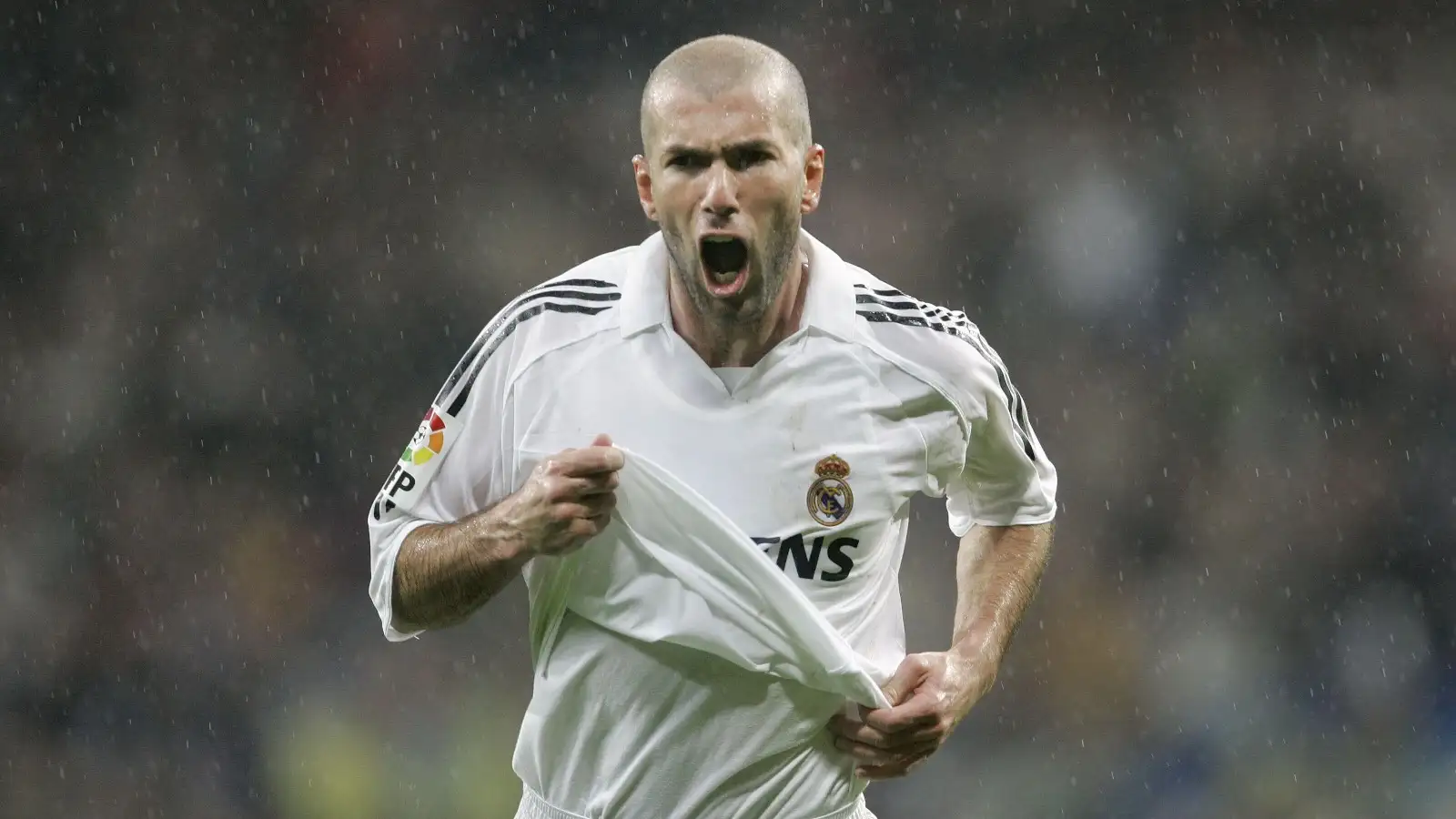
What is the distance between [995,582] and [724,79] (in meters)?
0.99

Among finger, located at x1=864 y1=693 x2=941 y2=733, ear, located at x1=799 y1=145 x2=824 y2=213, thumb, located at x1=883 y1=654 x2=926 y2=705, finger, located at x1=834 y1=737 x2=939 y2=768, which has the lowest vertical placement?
finger, located at x1=834 y1=737 x2=939 y2=768

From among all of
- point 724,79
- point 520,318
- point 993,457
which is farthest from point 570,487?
point 993,457

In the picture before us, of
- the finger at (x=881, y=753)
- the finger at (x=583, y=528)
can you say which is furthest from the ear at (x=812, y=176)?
the finger at (x=881, y=753)

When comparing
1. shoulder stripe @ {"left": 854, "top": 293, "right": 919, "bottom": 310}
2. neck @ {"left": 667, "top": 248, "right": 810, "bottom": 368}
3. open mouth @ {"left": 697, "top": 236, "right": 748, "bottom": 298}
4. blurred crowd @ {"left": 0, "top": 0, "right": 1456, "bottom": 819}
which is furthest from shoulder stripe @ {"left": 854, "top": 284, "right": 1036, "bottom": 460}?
blurred crowd @ {"left": 0, "top": 0, "right": 1456, "bottom": 819}

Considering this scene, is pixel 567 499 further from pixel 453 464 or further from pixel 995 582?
pixel 995 582

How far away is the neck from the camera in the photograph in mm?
2342

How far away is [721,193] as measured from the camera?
86.4 inches

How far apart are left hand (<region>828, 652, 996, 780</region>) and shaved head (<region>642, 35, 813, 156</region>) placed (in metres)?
0.83

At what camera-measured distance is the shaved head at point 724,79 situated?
7.34ft

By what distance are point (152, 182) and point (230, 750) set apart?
1.87 m

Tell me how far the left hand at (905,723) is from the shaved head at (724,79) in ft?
2.71

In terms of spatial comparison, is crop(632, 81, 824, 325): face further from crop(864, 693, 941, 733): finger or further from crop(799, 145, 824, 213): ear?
crop(864, 693, 941, 733): finger

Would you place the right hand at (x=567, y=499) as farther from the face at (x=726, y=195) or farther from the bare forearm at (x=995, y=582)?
the bare forearm at (x=995, y=582)

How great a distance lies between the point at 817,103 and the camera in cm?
523
